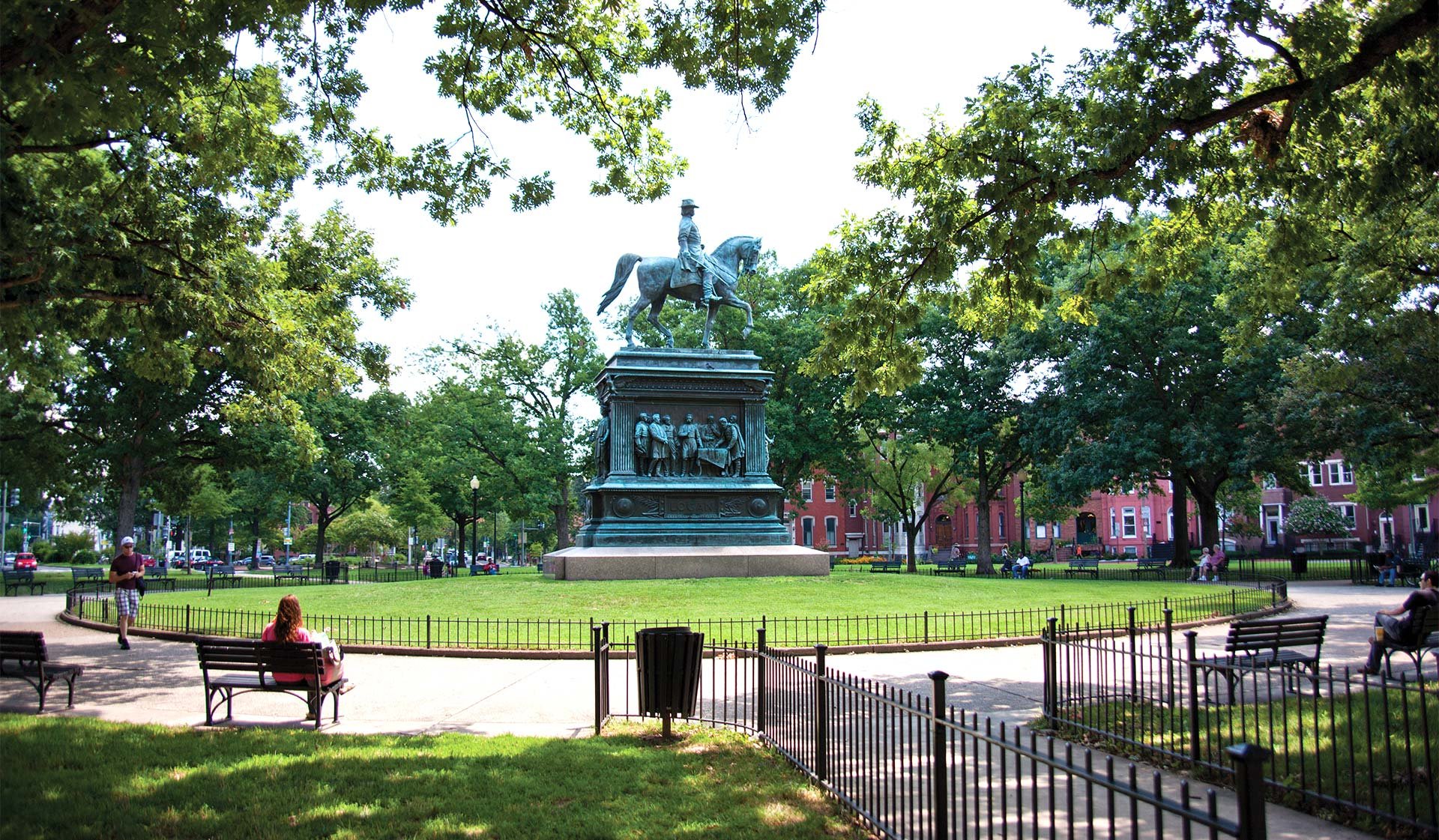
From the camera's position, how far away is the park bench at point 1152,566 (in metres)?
41.0

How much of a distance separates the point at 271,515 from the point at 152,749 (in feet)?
239

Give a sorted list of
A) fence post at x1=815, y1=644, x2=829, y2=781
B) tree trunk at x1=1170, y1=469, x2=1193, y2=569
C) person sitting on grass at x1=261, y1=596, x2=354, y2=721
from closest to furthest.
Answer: fence post at x1=815, y1=644, x2=829, y2=781 → person sitting on grass at x1=261, y1=596, x2=354, y2=721 → tree trunk at x1=1170, y1=469, x2=1193, y2=569

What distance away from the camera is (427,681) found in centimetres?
1343

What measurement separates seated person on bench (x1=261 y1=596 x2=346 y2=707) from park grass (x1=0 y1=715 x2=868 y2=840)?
904mm

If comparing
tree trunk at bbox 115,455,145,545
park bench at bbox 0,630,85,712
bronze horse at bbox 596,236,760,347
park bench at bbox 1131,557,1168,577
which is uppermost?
bronze horse at bbox 596,236,760,347

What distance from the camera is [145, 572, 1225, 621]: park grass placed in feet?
65.8

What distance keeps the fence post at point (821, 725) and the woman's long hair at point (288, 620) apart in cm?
609

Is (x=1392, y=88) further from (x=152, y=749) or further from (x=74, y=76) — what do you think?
(x=152, y=749)

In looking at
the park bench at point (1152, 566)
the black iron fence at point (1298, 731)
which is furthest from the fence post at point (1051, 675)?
the park bench at point (1152, 566)

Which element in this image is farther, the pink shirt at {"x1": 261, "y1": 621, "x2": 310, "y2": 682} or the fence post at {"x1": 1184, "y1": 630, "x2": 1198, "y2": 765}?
the pink shirt at {"x1": 261, "y1": 621, "x2": 310, "y2": 682}

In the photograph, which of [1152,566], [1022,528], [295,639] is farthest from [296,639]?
[1022,528]

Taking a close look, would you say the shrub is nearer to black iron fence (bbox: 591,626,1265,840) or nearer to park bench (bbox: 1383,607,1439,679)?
park bench (bbox: 1383,607,1439,679)

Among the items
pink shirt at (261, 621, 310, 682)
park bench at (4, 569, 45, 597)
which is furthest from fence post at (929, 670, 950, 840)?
park bench at (4, 569, 45, 597)

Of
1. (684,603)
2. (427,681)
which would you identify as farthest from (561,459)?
(427,681)
